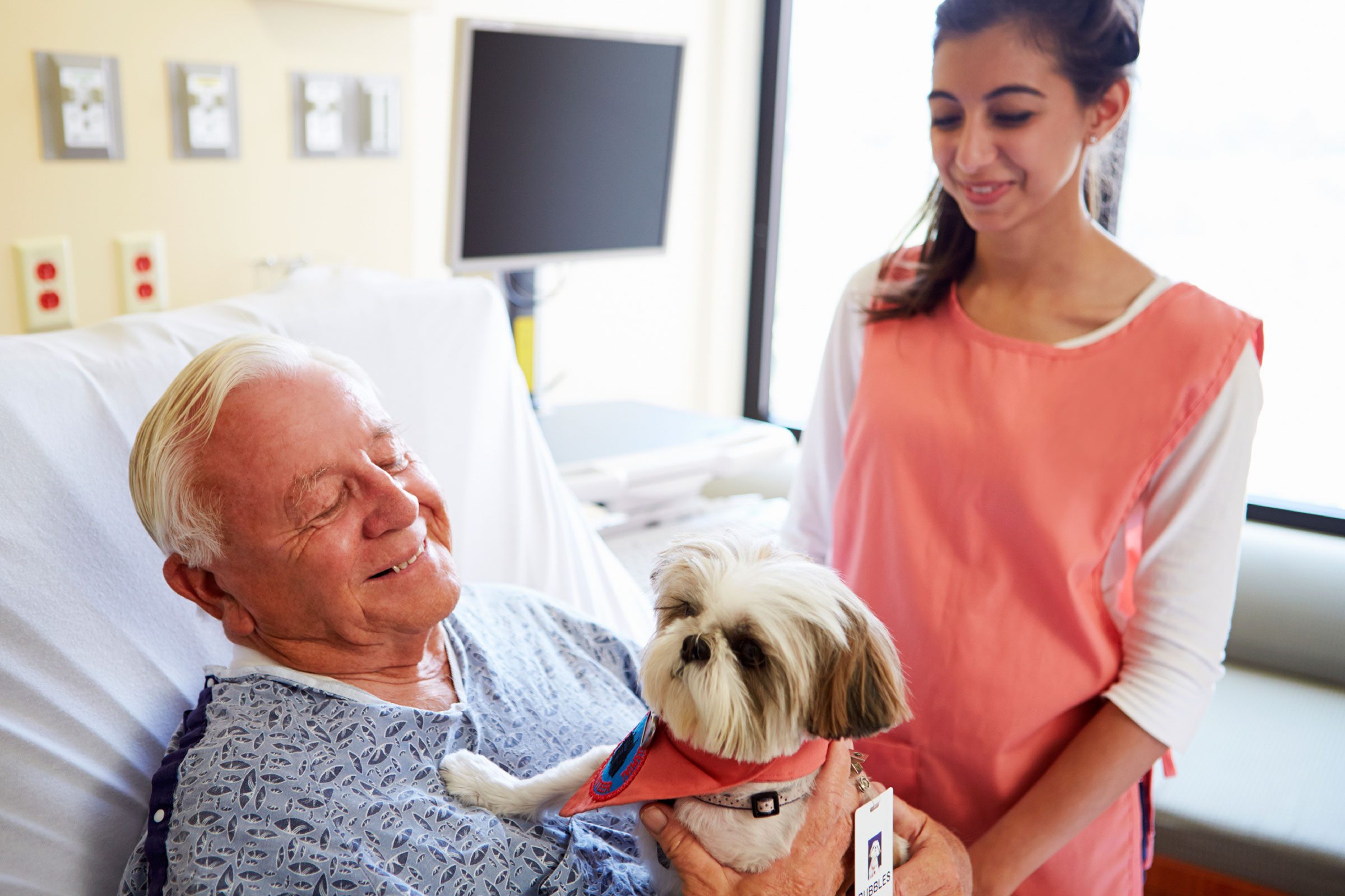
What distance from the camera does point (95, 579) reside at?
3.96 feet

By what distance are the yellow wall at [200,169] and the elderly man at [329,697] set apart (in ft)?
2.70

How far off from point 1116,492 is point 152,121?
5.70ft

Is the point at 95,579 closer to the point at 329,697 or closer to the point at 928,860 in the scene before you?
the point at 329,697

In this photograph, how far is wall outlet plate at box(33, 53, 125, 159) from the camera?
171cm

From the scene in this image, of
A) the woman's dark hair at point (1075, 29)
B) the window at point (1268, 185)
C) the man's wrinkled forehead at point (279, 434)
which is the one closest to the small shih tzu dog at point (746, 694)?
the man's wrinkled forehead at point (279, 434)

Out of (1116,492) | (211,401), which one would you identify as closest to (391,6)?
(211,401)

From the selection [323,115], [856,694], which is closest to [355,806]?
[856,694]

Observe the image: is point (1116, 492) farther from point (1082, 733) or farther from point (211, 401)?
point (211, 401)

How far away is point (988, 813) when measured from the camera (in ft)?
4.44

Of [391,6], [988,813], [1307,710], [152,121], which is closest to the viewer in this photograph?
[988,813]

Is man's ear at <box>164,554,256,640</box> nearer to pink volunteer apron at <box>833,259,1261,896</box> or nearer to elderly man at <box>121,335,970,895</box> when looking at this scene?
elderly man at <box>121,335,970,895</box>

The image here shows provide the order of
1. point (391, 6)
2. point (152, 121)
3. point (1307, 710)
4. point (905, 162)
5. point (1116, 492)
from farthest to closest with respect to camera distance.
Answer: point (905, 162) → point (1307, 710) → point (391, 6) → point (152, 121) → point (1116, 492)

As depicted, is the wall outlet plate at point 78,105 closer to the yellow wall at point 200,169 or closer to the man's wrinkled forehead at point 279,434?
the yellow wall at point 200,169

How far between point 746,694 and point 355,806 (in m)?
0.42
